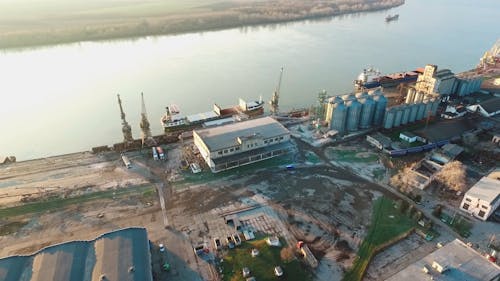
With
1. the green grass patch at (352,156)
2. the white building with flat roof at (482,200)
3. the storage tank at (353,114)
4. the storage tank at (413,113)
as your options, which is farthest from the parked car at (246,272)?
the storage tank at (413,113)

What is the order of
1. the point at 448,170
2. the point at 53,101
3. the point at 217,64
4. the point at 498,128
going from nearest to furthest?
the point at 448,170 < the point at 498,128 < the point at 53,101 < the point at 217,64

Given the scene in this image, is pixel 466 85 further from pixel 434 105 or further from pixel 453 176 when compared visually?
pixel 453 176

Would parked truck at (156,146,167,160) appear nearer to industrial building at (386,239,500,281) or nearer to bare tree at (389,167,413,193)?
bare tree at (389,167,413,193)

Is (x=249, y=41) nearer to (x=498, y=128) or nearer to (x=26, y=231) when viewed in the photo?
(x=498, y=128)

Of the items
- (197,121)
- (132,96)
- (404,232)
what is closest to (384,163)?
(404,232)

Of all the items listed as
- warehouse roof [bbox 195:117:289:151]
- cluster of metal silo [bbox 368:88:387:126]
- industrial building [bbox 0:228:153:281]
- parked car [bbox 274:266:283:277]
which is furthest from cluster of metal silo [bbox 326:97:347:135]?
industrial building [bbox 0:228:153:281]
